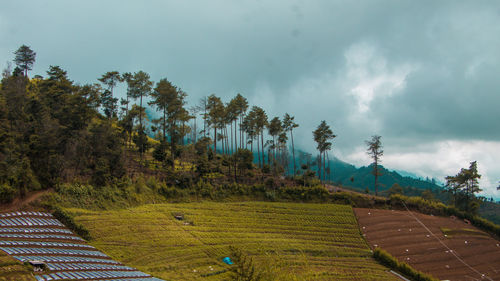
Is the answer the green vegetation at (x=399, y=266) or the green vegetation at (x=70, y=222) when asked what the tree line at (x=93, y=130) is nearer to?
the green vegetation at (x=70, y=222)

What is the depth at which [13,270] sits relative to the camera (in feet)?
62.4

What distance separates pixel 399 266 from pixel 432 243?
10766 mm

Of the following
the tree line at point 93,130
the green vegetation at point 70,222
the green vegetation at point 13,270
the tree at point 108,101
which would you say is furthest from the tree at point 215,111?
the green vegetation at point 13,270

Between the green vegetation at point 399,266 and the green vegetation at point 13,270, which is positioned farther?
the green vegetation at point 399,266

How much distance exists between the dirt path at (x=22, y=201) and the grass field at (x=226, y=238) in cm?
471

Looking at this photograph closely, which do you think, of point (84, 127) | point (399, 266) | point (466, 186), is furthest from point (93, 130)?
point (466, 186)

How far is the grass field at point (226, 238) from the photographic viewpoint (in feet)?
93.7

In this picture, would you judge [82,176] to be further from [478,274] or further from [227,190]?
[478,274]

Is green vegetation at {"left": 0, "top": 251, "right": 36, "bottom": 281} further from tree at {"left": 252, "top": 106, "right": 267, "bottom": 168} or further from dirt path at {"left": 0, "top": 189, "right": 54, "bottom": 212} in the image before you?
tree at {"left": 252, "top": 106, "right": 267, "bottom": 168}

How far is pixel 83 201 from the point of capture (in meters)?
36.2

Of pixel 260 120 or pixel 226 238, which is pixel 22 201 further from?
pixel 260 120

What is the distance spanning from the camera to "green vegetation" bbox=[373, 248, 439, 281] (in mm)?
32062

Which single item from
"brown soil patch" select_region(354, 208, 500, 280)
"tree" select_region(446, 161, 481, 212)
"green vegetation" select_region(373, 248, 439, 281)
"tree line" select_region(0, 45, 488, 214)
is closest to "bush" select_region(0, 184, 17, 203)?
"tree line" select_region(0, 45, 488, 214)

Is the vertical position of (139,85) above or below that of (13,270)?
above
